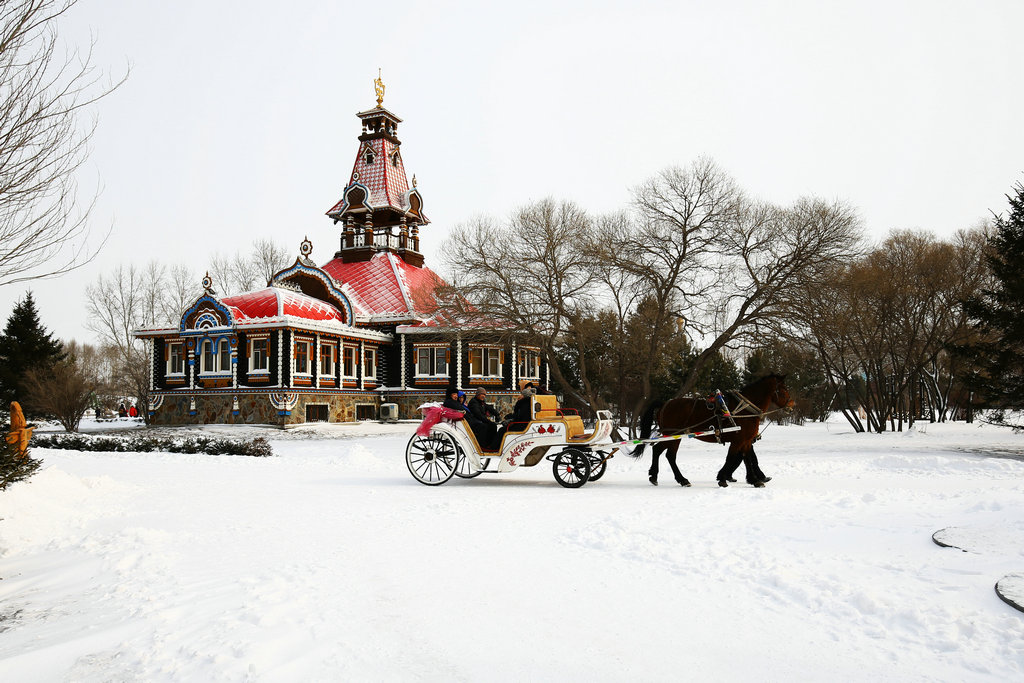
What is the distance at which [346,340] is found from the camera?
38.4m

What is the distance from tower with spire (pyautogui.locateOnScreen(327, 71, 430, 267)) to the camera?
45250 millimetres

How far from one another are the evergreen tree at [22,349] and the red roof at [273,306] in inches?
488

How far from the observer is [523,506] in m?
11.2

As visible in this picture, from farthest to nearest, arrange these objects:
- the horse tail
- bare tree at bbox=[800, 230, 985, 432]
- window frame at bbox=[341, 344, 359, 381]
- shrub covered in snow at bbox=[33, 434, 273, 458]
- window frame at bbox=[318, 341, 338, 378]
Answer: window frame at bbox=[341, 344, 359, 381] < window frame at bbox=[318, 341, 338, 378] < bare tree at bbox=[800, 230, 985, 432] < shrub covered in snow at bbox=[33, 434, 273, 458] < the horse tail

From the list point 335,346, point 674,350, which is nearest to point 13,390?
point 335,346

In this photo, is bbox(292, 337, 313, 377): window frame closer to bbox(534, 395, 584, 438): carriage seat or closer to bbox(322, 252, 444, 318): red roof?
bbox(322, 252, 444, 318): red roof

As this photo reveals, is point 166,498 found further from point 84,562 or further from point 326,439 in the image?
point 326,439

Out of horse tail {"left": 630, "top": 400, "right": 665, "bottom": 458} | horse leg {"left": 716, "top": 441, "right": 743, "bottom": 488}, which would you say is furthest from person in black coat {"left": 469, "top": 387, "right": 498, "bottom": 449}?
horse leg {"left": 716, "top": 441, "right": 743, "bottom": 488}

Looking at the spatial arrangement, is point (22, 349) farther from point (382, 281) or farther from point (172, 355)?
point (382, 281)

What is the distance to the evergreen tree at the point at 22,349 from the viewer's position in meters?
40.3

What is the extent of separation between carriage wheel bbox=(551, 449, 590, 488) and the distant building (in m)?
15.3

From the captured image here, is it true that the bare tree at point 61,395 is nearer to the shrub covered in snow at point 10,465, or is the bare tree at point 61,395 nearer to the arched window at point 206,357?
the arched window at point 206,357

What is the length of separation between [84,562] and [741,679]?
6777 millimetres

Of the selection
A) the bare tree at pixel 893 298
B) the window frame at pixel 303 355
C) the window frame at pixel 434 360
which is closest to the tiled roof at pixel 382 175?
the window frame at pixel 434 360
